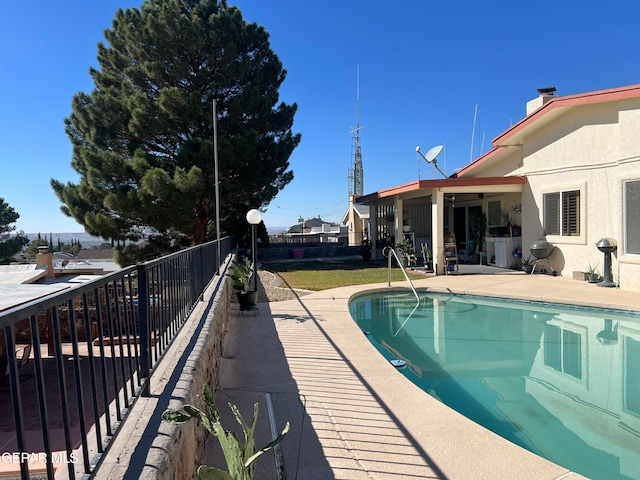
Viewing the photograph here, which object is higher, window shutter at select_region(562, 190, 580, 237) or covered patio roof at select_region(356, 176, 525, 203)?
covered patio roof at select_region(356, 176, 525, 203)

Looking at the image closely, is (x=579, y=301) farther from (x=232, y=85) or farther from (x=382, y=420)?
(x=232, y=85)

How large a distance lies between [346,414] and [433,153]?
535 inches

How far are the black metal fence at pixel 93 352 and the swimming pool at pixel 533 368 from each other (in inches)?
135

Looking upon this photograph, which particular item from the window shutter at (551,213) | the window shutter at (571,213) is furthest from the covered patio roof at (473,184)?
the window shutter at (571,213)

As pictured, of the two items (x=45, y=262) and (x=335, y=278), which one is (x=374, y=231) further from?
(x=45, y=262)

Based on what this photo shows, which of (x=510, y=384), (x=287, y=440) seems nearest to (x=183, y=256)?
(x=287, y=440)

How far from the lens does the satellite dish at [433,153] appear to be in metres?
15.4

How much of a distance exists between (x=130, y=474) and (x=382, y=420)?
2.36 meters

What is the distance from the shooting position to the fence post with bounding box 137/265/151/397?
2631mm

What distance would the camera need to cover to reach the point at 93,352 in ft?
7.41

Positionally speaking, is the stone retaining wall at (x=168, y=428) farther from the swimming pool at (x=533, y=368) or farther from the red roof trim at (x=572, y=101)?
the red roof trim at (x=572, y=101)

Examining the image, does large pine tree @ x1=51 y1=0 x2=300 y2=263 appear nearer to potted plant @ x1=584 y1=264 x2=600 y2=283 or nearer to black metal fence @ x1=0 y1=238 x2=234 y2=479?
black metal fence @ x1=0 y1=238 x2=234 y2=479

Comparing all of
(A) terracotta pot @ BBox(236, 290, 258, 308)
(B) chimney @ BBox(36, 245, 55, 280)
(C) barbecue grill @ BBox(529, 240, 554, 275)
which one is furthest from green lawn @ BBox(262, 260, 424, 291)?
(B) chimney @ BBox(36, 245, 55, 280)

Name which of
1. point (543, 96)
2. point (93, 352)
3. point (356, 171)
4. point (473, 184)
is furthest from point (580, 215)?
point (356, 171)
